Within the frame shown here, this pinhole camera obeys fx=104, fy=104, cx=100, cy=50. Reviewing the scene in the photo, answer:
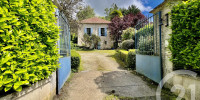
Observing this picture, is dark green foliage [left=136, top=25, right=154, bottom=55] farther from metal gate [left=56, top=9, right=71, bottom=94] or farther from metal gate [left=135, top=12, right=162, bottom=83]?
metal gate [left=56, top=9, right=71, bottom=94]

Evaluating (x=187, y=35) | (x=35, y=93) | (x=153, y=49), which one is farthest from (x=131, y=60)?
(x=35, y=93)

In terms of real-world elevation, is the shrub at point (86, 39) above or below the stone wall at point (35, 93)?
above

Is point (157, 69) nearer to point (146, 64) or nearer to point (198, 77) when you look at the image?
point (146, 64)

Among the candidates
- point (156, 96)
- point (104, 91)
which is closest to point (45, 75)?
point (104, 91)

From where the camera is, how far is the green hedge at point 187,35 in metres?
2.40

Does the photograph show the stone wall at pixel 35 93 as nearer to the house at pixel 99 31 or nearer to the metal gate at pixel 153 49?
the metal gate at pixel 153 49

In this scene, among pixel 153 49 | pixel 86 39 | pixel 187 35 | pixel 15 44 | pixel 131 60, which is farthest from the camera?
pixel 86 39

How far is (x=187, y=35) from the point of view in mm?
2549

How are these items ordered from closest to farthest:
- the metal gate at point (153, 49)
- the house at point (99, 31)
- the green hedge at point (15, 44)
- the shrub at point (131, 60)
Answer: the green hedge at point (15, 44) → the metal gate at point (153, 49) → the shrub at point (131, 60) → the house at point (99, 31)

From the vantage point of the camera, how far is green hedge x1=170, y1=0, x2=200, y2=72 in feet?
7.87

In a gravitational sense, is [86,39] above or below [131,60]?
above

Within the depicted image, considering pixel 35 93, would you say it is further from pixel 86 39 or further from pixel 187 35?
pixel 86 39

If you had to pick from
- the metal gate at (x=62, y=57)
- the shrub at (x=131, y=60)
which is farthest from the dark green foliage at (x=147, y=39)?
the metal gate at (x=62, y=57)

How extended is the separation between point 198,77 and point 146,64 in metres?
2.31
